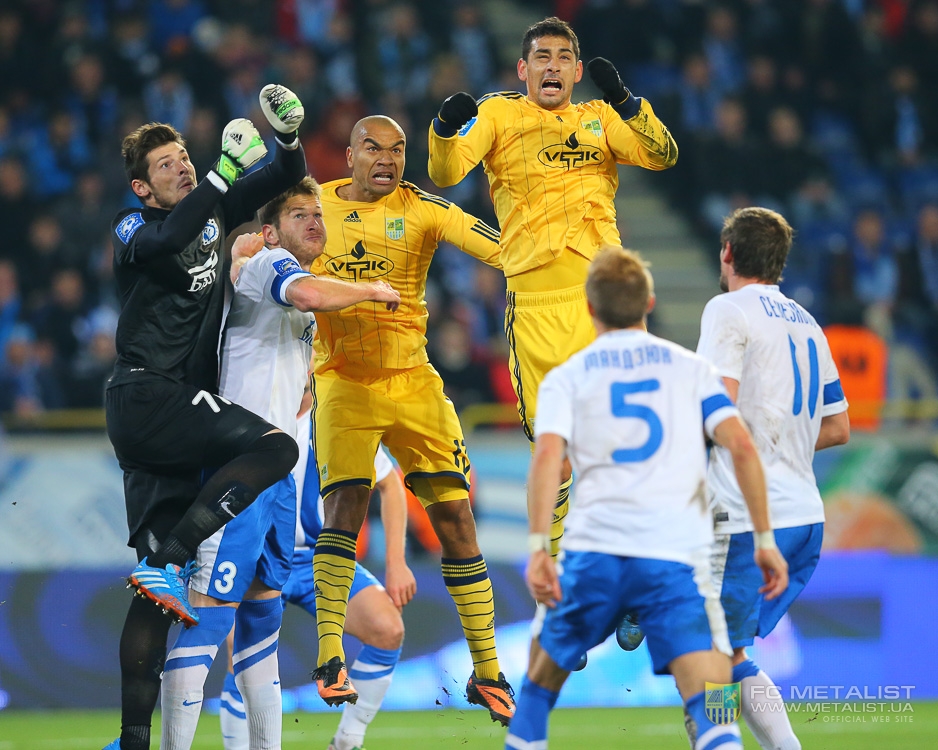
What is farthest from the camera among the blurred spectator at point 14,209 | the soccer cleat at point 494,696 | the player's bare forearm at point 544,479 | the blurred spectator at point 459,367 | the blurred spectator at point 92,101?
the blurred spectator at point 92,101

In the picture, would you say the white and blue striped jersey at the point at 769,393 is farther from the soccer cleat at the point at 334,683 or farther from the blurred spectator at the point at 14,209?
Answer: the blurred spectator at the point at 14,209

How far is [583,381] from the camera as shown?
4.41m

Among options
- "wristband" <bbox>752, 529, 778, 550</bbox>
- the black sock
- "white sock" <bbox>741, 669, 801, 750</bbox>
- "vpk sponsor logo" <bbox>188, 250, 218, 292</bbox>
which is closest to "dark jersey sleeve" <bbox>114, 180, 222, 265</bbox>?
"vpk sponsor logo" <bbox>188, 250, 218, 292</bbox>

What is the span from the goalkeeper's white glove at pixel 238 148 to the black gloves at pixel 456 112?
0.95m

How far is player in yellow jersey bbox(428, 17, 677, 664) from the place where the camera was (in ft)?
21.3

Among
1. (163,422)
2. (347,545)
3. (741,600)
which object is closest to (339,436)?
(347,545)

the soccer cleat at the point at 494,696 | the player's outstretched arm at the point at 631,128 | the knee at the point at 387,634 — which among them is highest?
the player's outstretched arm at the point at 631,128

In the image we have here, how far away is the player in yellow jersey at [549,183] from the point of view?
6484 millimetres

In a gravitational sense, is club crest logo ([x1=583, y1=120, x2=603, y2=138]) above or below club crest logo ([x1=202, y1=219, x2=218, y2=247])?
above

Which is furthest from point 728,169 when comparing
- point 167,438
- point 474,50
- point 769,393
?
point 167,438

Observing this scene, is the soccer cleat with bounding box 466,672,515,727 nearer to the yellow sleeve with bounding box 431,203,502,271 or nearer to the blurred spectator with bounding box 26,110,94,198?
the yellow sleeve with bounding box 431,203,502,271

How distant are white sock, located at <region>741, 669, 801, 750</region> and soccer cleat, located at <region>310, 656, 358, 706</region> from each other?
75.3 inches

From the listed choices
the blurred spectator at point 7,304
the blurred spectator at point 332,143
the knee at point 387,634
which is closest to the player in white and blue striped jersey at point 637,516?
the knee at point 387,634

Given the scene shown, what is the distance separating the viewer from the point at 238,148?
5555 mm
